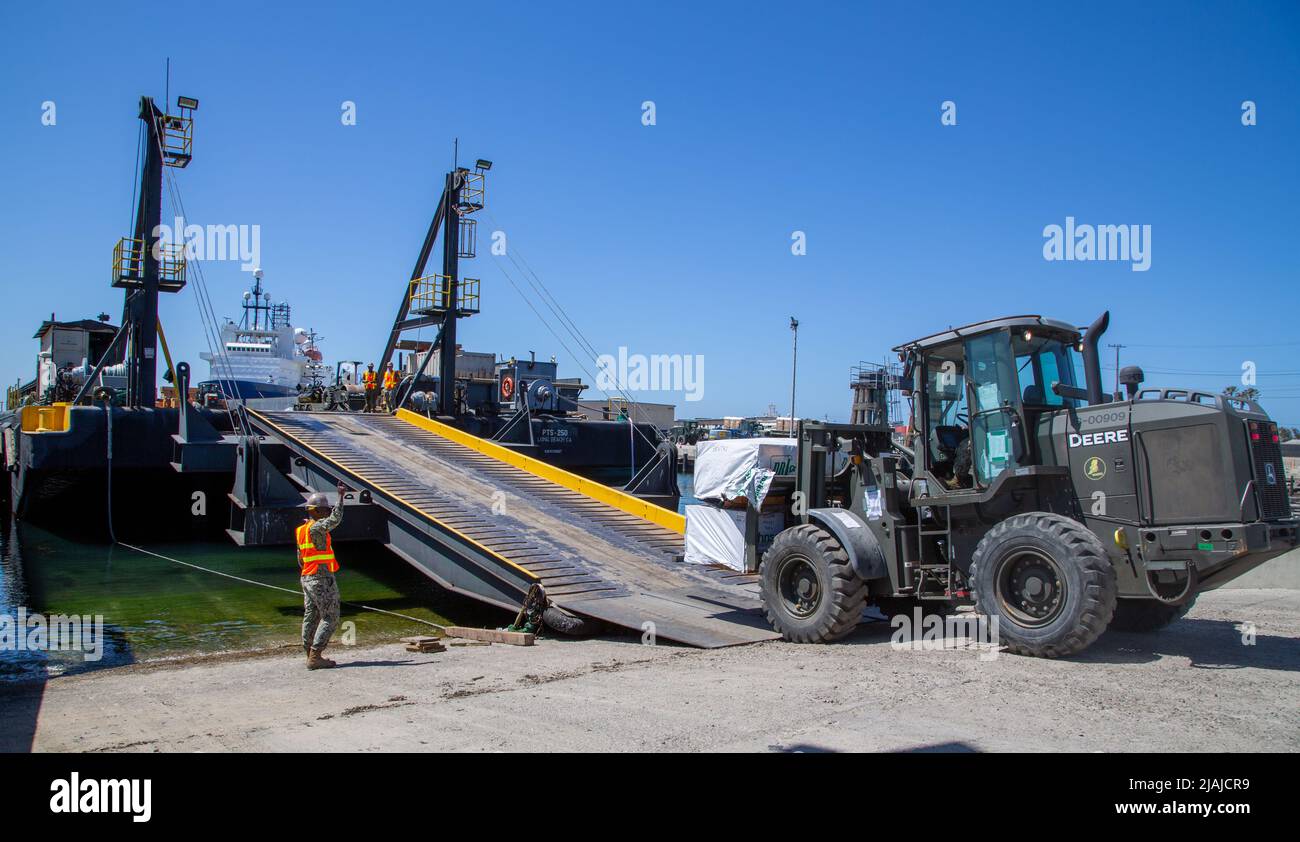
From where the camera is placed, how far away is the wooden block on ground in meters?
9.76

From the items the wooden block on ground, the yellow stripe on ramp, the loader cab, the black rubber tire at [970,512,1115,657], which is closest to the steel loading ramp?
the yellow stripe on ramp

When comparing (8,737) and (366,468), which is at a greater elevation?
(366,468)

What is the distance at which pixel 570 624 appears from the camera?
10.1 m

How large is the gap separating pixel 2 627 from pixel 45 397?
1744 cm

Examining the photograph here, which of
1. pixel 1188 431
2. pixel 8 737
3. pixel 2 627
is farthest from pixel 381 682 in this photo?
pixel 2 627

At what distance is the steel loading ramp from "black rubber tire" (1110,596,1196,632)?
3.45 metres

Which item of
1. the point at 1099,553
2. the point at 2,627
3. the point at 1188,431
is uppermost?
the point at 1188,431

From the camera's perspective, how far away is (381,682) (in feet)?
25.1

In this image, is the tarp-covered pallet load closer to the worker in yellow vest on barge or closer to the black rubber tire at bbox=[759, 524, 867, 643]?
the black rubber tire at bbox=[759, 524, 867, 643]

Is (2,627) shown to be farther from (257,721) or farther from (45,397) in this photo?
(45,397)

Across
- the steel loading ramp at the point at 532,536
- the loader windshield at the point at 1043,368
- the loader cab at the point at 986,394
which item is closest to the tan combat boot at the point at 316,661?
the steel loading ramp at the point at 532,536

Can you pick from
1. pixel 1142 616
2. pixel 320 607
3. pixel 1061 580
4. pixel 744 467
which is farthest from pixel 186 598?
pixel 1142 616

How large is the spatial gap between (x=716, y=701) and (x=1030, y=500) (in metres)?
3.52

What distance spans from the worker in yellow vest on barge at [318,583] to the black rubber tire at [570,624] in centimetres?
262
